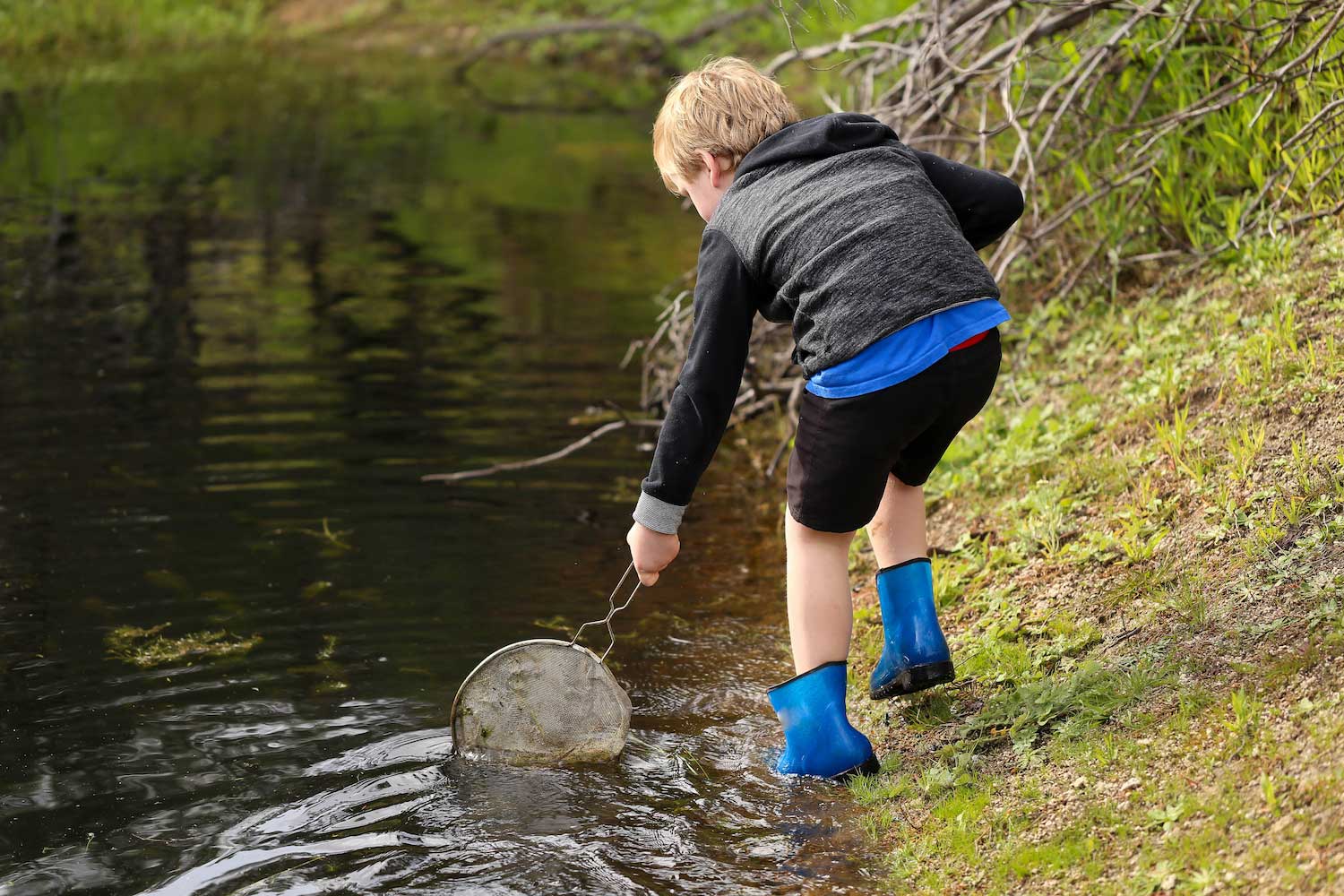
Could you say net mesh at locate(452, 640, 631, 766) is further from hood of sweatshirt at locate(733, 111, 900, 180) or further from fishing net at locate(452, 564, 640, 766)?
hood of sweatshirt at locate(733, 111, 900, 180)

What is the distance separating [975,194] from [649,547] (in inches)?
45.2

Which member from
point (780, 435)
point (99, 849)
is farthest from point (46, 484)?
point (780, 435)

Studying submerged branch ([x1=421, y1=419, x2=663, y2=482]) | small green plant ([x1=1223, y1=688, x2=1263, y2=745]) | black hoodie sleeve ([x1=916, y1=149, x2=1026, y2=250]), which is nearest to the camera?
small green plant ([x1=1223, y1=688, x2=1263, y2=745])

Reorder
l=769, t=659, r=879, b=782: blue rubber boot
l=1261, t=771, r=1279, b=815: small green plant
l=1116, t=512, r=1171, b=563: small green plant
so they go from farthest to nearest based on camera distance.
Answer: l=1116, t=512, r=1171, b=563: small green plant, l=769, t=659, r=879, b=782: blue rubber boot, l=1261, t=771, r=1279, b=815: small green plant

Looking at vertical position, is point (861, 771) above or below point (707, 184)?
below

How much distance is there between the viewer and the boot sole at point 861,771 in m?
3.06

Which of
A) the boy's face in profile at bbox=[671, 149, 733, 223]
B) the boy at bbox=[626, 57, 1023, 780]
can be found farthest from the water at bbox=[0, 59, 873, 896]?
the boy's face in profile at bbox=[671, 149, 733, 223]

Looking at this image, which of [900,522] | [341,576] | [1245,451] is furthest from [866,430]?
[341,576]

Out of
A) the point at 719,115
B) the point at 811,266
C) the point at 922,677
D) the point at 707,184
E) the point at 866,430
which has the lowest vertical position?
the point at 922,677

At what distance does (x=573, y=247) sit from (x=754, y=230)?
7497mm

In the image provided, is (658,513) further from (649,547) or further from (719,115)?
(719,115)

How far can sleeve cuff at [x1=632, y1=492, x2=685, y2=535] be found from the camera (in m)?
2.96

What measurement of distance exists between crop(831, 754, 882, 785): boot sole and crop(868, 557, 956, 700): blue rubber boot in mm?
273

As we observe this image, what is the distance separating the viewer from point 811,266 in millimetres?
2904
